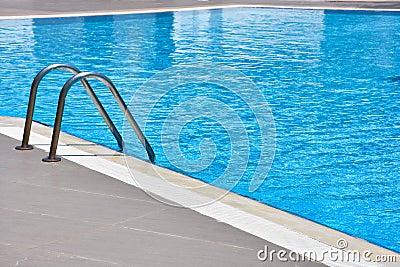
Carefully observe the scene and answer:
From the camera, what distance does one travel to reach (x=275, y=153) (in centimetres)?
838

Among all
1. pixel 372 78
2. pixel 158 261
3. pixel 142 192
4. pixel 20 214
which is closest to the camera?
pixel 158 261

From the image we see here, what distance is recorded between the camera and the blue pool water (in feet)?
23.6

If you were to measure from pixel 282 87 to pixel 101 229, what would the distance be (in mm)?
7692

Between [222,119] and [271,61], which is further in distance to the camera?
[271,61]

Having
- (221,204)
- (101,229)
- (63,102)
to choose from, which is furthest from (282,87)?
(101,229)

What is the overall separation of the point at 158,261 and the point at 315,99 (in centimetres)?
731

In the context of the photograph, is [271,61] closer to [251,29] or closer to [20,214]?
[251,29]

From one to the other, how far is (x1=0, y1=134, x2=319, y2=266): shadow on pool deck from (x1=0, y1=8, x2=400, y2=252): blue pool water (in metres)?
1.71

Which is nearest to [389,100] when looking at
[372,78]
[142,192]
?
[372,78]

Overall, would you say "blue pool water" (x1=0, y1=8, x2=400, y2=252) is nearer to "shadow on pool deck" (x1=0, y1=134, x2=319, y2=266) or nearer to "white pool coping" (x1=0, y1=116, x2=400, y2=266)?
"white pool coping" (x1=0, y1=116, x2=400, y2=266)

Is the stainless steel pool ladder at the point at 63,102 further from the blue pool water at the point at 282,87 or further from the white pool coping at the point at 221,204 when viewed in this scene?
the blue pool water at the point at 282,87

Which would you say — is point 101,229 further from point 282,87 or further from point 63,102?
point 282,87

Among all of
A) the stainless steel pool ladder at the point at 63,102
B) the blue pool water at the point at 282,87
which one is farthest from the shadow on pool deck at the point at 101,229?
the blue pool water at the point at 282,87

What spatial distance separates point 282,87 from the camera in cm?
1221
